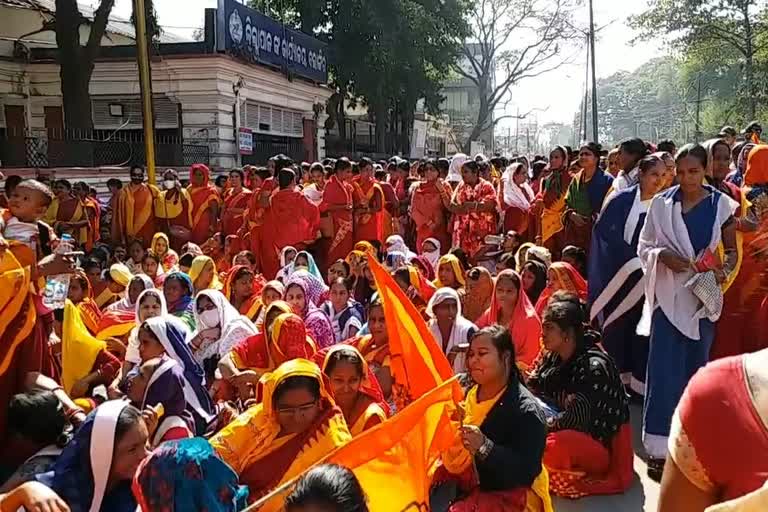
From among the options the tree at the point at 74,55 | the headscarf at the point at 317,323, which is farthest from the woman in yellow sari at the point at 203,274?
the tree at the point at 74,55

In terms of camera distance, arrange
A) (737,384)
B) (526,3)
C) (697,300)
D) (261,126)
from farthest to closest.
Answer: (526,3) < (261,126) < (697,300) < (737,384)

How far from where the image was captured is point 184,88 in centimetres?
1440

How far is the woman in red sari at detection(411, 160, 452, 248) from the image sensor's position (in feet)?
25.6

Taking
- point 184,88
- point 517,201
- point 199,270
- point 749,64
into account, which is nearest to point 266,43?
point 184,88

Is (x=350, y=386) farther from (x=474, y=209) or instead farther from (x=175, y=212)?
(x=175, y=212)

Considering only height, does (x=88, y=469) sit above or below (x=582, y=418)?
above

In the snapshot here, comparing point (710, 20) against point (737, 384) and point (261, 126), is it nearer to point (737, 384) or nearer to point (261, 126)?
point (261, 126)

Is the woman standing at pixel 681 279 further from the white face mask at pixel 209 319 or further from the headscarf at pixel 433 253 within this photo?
the headscarf at pixel 433 253

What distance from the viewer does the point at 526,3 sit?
1209 inches

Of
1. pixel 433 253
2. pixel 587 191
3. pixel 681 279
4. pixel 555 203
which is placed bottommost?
pixel 433 253

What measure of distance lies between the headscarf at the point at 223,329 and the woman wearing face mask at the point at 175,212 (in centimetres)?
387

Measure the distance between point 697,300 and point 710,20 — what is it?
2197 cm

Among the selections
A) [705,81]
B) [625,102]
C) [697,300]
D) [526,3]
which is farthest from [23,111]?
[625,102]

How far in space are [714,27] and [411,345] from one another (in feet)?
74.8
